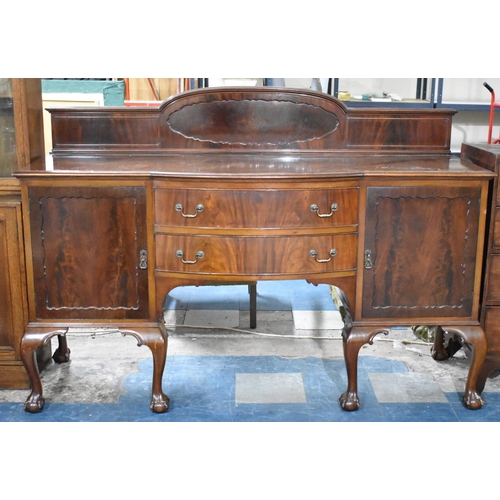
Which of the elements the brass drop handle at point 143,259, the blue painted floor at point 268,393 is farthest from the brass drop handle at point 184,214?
the blue painted floor at point 268,393

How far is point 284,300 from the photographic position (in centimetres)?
371

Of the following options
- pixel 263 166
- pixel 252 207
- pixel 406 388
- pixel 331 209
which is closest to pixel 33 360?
pixel 252 207

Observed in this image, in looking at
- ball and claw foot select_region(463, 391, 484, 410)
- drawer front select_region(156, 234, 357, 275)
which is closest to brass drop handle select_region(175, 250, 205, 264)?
drawer front select_region(156, 234, 357, 275)

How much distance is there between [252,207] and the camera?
2176mm

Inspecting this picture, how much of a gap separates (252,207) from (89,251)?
639mm

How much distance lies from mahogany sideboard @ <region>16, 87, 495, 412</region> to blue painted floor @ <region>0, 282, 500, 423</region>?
0.09m

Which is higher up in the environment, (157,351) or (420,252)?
(420,252)

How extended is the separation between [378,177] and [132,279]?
3.24 feet

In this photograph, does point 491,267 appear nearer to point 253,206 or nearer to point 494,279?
point 494,279

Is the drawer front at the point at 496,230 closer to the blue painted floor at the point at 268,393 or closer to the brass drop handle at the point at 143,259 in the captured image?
the blue painted floor at the point at 268,393

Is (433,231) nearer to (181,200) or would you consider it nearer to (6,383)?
(181,200)

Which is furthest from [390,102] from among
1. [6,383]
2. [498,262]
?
[6,383]

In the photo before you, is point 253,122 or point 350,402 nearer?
point 350,402

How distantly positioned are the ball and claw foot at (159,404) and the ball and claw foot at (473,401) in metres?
1.22
